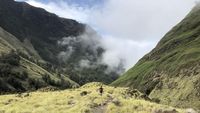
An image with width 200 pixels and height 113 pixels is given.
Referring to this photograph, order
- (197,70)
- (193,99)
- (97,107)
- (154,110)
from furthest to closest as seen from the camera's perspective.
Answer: (197,70)
(193,99)
(97,107)
(154,110)

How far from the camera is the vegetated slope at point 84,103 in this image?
49406 mm

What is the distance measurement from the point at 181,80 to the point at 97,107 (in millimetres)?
147166

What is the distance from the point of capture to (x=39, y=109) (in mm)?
53062

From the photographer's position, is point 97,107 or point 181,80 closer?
point 97,107

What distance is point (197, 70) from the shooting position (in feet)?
630

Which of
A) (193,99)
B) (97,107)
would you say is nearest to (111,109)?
(97,107)

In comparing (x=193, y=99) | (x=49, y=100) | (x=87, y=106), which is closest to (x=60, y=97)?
(x=49, y=100)

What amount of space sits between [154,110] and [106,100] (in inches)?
288

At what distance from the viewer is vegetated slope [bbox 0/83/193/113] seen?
49406 mm

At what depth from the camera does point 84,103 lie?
5206 centimetres

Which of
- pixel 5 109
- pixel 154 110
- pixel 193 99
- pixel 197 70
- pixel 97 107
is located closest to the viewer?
pixel 154 110

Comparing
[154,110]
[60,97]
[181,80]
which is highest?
[181,80]

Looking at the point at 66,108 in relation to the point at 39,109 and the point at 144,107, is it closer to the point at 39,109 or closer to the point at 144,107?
the point at 39,109

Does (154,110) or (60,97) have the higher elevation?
(60,97)
